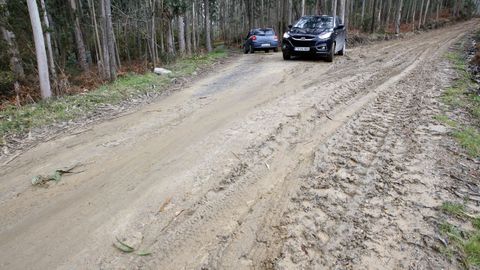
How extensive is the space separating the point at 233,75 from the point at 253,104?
3696mm

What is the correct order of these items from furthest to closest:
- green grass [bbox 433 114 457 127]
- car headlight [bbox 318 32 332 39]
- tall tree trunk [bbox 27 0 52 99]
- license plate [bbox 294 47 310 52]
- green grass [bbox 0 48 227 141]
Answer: license plate [bbox 294 47 310 52], car headlight [bbox 318 32 332 39], tall tree trunk [bbox 27 0 52 99], green grass [bbox 0 48 227 141], green grass [bbox 433 114 457 127]

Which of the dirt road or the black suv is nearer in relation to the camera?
the dirt road

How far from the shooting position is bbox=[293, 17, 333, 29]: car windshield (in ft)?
41.3

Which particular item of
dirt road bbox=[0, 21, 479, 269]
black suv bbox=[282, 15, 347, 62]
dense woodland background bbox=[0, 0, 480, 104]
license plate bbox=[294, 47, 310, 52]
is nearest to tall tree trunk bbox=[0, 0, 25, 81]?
dense woodland background bbox=[0, 0, 480, 104]

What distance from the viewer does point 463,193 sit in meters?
3.51

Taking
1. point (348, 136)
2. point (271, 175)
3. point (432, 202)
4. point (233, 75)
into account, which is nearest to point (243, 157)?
point (271, 175)

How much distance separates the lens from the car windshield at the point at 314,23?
41.3ft

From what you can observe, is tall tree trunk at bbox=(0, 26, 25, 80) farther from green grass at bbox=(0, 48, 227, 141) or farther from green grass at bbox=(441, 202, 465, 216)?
green grass at bbox=(441, 202, 465, 216)

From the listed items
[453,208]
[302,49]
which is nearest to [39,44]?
[302,49]

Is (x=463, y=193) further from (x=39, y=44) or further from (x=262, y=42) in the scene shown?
(x=262, y=42)

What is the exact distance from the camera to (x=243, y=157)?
14.2 ft

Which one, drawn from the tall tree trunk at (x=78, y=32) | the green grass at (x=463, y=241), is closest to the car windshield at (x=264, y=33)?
the tall tree trunk at (x=78, y=32)

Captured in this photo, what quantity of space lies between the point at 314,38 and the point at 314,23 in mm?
1397

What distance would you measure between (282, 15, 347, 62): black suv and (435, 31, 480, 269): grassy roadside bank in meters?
4.37
